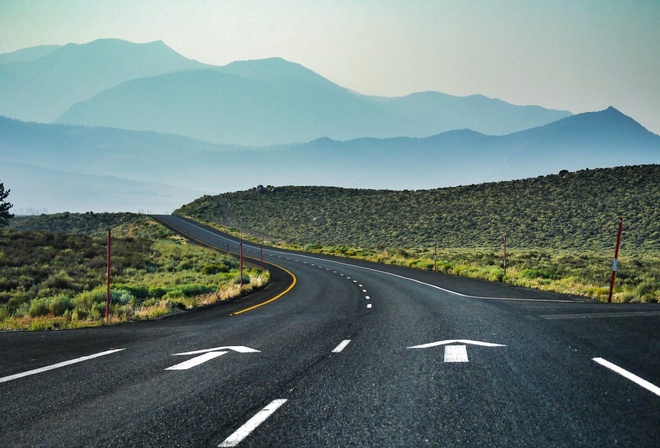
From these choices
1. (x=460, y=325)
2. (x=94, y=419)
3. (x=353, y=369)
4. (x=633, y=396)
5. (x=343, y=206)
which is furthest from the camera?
(x=343, y=206)

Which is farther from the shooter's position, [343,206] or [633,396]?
[343,206]

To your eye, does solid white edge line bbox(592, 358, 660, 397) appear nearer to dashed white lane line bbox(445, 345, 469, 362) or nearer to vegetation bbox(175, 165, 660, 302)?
dashed white lane line bbox(445, 345, 469, 362)

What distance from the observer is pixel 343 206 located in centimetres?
10819

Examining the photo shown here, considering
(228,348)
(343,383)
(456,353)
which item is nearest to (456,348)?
(456,353)

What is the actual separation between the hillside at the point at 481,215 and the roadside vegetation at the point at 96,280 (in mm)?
37081

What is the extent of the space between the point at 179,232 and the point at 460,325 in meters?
73.2

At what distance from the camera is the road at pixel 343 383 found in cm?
489

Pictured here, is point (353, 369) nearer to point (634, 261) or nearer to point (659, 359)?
point (659, 359)

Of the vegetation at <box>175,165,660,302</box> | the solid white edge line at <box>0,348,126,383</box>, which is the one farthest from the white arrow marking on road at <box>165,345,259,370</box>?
the vegetation at <box>175,165,660,302</box>

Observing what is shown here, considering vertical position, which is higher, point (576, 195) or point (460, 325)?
point (576, 195)

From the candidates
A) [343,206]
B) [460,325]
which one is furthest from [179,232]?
[460,325]

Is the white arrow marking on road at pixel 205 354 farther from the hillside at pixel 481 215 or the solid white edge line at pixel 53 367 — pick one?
the hillside at pixel 481 215

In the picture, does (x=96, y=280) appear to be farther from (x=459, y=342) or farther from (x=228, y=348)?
(x=459, y=342)

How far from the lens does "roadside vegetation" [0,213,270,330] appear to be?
1734 cm
